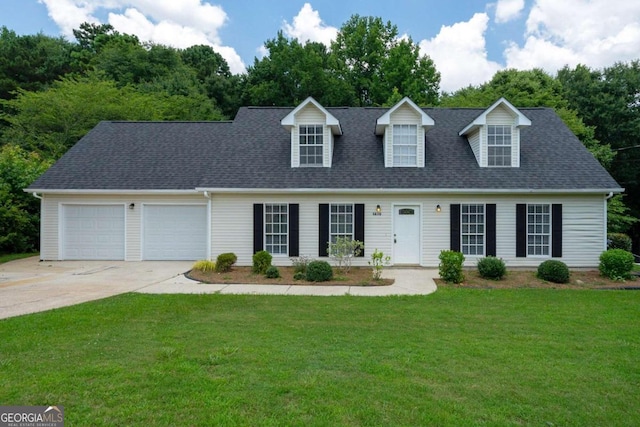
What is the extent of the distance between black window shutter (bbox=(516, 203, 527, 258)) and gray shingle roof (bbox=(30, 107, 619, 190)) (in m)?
0.77

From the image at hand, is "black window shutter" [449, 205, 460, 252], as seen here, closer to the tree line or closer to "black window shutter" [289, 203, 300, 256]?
"black window shutter" [289, 203, 300, 256]

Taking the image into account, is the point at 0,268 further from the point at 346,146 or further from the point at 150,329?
the point at 346,146

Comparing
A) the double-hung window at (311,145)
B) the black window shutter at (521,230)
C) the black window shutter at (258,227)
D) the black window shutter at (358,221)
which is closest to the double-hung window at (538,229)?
the black window shutter at (521,230)

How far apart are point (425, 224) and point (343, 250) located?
10.1ft

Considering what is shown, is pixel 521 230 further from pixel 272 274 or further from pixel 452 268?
pixel 272 274

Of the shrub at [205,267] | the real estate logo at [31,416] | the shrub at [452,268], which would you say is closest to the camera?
the real estate logo at [31,416]

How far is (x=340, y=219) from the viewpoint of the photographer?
12641mm

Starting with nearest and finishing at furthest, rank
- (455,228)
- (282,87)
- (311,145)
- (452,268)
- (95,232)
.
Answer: (452,268)
(455,228)
(311,145)
(95,232)
(282,87)

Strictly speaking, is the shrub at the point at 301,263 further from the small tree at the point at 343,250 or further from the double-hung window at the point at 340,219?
the double-hung window at the point at 340,219

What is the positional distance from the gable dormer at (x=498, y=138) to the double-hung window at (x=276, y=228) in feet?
23.4

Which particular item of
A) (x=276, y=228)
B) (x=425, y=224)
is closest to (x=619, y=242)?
(x=425, y=224)

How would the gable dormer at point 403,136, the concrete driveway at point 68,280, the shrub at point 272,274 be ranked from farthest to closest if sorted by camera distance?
the gable dormer at point 403,136 < the shrub at point 272,274 < the concrete driveway at point 68,280

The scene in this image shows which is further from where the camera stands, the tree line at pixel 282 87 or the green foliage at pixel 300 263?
the tree line at pixel 282 87

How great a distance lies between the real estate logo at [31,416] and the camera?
10.5 feet
